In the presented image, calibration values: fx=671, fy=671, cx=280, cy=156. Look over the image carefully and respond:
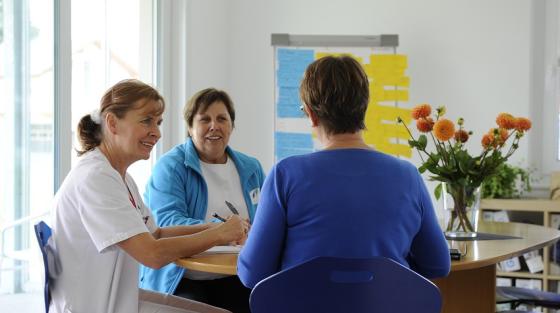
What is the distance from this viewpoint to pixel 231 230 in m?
1.96

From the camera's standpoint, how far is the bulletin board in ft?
14.0

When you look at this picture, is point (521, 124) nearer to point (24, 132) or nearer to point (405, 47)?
point (24, 132)

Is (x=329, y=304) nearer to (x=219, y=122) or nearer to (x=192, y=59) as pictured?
(x=219, y=122)

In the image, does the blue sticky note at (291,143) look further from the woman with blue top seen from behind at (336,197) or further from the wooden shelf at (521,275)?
the woman with blue top seen from behind at (336,197)

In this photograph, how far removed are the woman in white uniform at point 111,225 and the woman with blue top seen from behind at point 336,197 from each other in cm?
32

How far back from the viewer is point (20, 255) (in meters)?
2.57

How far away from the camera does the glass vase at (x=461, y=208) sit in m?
2.46

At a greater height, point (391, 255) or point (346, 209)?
point (346, 209)

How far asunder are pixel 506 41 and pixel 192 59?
1.97 m

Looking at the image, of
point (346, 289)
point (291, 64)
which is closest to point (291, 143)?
point (291, 64)

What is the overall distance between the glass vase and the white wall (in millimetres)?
1852

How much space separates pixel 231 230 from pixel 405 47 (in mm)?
2778

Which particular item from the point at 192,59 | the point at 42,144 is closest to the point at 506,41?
the point at 192,59

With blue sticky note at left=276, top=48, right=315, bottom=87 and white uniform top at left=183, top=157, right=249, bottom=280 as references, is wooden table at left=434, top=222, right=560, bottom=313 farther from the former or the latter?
blue sticky note at left=276, top=48, right=315, bottom=87
